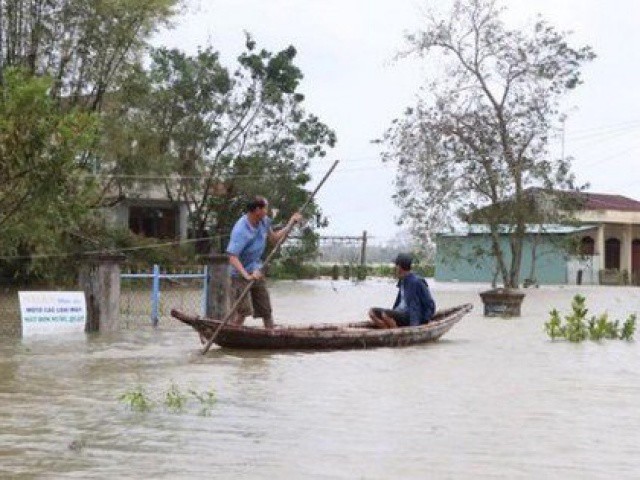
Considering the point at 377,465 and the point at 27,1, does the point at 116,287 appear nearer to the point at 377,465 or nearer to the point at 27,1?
the point at 377,465

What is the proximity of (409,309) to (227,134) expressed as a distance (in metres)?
23.9

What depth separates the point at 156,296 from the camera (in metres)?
15.2

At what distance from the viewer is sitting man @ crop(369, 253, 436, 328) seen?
1285 cm

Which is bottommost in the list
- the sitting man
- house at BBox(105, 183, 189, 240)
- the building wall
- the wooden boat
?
the wooden boat

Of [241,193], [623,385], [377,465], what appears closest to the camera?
[377,465]

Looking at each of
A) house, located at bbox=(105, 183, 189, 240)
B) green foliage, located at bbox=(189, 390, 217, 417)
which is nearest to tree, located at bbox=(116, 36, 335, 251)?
house, located at bbox=(105, 183, 189, 240)

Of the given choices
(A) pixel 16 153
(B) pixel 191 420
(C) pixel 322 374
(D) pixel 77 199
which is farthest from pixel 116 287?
(B) pixel 191 420

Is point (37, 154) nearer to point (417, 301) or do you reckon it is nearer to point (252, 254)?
point (252, 254)

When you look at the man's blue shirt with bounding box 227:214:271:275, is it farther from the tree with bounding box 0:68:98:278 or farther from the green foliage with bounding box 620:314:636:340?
the green foliage with bounding box 620:314:636:340

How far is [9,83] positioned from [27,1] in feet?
51.5

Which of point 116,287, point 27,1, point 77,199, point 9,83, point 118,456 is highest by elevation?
point 27,1

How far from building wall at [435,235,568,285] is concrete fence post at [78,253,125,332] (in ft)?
69.7

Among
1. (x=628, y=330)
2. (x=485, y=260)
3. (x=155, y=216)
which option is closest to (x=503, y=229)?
(x=485, y=260)

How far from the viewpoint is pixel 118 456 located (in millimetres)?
5496
